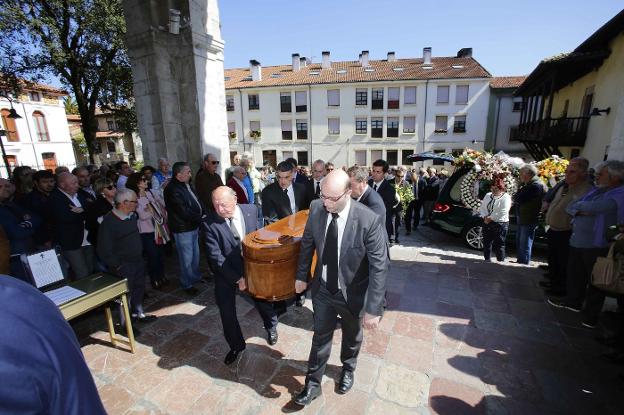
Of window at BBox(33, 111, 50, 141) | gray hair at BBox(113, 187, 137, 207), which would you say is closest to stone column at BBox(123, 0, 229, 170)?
gray hair at BBox(113, 187, 137, 207)

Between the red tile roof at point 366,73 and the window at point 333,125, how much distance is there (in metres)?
3.48

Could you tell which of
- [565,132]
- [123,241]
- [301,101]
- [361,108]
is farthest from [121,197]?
[301,101]

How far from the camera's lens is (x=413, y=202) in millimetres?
9180

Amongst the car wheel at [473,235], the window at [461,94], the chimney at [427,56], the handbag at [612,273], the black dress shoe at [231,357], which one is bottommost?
the car wheel at [473,235]

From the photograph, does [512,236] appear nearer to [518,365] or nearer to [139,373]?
[518,365]

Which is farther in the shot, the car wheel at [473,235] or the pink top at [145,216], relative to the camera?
the car wheel at [473,235]

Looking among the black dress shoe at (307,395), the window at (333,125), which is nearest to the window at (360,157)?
the window at (333,125)

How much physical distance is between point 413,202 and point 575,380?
674cm

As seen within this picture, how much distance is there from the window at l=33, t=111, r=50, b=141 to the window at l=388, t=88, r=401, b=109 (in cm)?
3441

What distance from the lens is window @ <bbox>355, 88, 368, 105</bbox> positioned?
28.1m

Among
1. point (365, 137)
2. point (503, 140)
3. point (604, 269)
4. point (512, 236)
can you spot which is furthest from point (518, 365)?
point (503, 140)

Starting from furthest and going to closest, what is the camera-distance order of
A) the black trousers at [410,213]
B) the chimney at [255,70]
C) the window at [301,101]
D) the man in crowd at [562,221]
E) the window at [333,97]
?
the chimney at [255,70] → the window at [301,101] → the window at [333,97] → the black trousers at [410,213] → the man in crowd at [562,221]

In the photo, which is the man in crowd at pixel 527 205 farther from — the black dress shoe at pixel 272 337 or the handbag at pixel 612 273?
the black dress shoe at pixel 272 337

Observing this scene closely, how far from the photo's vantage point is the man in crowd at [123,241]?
3.37 metres
